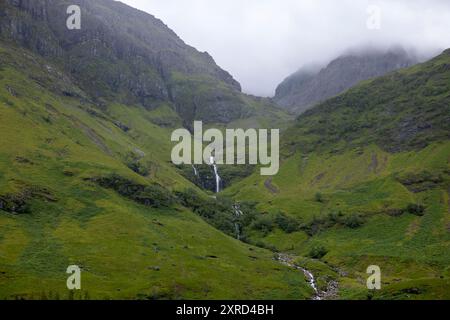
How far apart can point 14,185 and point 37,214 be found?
19.2 meters

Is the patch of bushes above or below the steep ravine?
above

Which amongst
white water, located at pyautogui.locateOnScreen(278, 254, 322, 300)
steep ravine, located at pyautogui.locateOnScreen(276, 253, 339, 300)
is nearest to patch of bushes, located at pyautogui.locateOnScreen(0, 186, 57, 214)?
white water, located at pyautogui.locateOnScreen(278, 254, 322, 300)

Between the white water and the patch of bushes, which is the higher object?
the patch of bushes

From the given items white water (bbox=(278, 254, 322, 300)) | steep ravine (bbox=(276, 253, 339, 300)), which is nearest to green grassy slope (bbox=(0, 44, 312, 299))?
white water (bbox=(278, 254, 322, 300))

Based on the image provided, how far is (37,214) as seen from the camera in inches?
7018

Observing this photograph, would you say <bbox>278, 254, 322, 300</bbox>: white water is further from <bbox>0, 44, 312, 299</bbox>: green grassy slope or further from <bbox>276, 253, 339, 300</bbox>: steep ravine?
<bbox>0, 44, 312, 299</bbox>: green grassy slope

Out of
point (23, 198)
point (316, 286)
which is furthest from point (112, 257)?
point (316, 286)

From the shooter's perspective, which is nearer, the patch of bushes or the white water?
the white water

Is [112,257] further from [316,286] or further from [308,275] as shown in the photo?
[308,275]

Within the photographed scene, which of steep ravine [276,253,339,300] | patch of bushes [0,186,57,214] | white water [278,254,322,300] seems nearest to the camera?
steep ravine [276,253,339,300]

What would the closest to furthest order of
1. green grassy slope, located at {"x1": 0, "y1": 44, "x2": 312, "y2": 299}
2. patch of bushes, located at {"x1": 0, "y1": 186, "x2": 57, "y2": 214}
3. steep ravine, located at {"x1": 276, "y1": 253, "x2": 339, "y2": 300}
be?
green grassy slope, located at {"x1": 0, "y1": 44, "x2": 312, "y2": 299} < steep ravine, located at {"x1": 276, "y1": 253, "x2": 339, "y2": 300} < patch of bushes, located at {"x1": 0, "y1": 186, "x2": 57, "y2": 214}
